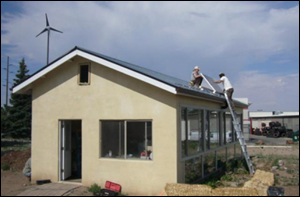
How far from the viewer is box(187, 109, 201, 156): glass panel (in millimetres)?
9633

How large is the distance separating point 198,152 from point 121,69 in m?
3.93

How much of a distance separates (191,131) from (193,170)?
4.28 feet

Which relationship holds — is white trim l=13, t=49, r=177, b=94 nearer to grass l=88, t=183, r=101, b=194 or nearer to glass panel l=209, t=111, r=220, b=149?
grass l=88, t=183, r=101, b=194

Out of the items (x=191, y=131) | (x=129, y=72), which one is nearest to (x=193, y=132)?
(x=191, y=131)

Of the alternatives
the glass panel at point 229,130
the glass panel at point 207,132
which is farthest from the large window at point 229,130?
the glass panel at point 207,132

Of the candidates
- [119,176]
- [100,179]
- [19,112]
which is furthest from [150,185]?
[19,112]

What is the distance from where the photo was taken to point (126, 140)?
30.7 feet

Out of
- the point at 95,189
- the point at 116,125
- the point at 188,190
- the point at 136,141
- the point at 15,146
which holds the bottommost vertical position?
the point at 95,189

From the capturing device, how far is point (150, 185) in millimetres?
8820

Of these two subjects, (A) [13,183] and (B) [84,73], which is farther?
Answer: (A) [13,183]

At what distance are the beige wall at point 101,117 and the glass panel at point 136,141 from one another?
24 cm

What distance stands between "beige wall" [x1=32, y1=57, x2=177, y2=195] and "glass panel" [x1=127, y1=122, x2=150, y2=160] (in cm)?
24

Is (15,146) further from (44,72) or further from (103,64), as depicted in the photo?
(103,64)

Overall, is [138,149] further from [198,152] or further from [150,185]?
[198,152]
